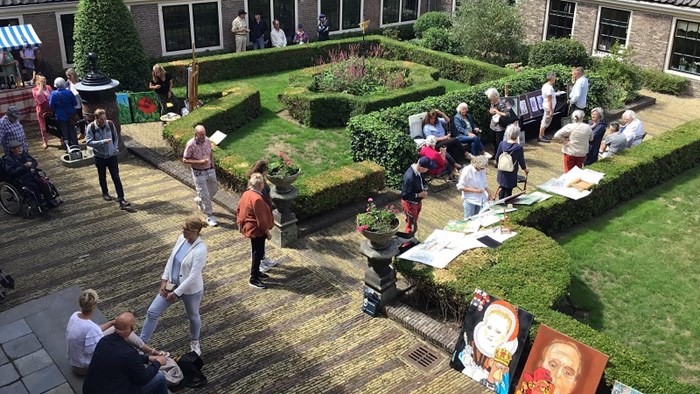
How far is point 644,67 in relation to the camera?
2208cm

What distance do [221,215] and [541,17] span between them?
60.2 feet

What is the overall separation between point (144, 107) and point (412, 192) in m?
9.47

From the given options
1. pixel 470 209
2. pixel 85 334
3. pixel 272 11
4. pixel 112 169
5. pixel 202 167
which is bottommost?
pixel 470 209

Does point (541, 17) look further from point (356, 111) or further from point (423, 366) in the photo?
point (423, 366)

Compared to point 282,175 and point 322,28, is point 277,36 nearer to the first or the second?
point 322,28

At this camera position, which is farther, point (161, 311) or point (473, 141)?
point (473, 141)

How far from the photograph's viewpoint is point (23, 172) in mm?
11328

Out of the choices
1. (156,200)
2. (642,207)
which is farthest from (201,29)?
(642,207)

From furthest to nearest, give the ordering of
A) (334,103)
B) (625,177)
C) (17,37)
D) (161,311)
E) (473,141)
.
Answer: (17,37) < (334,103) < (473,141) < (625,177) < (161,311)

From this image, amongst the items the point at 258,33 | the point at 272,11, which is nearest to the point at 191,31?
the point at 258,33

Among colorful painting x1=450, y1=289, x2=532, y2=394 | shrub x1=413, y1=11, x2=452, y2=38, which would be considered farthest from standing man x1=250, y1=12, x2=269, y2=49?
colorful painting x1=450, y1=289, x2=532, y2=394

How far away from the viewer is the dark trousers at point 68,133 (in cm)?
1407

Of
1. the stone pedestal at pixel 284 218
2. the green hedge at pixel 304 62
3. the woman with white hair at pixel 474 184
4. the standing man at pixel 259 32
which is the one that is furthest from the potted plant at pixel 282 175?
the standing man at pixel 259 32

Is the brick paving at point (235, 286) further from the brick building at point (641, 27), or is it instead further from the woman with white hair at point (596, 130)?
the brick building at point (641, 27)
